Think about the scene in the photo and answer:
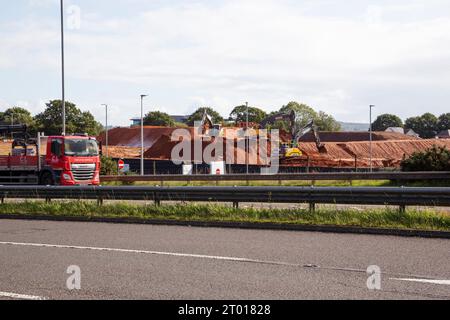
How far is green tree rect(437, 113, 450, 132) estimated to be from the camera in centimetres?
12330

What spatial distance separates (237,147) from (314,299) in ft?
179

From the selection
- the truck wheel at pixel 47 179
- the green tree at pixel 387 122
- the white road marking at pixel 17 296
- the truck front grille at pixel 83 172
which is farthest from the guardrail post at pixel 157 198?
the green tree at pixel 387 122

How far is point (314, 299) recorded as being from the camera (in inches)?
242

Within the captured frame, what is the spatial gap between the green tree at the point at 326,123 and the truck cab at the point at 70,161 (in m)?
93.7

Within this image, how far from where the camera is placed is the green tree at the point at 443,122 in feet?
405

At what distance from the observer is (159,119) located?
11675 centimetres

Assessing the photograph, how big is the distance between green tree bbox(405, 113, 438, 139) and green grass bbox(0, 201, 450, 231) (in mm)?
121867

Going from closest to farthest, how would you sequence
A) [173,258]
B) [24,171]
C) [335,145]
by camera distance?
[173,258]
[24,171]
[335,145]

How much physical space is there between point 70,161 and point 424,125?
116 m

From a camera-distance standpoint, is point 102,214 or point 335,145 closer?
point 102,214

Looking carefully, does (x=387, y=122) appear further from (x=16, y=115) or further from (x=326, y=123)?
(x=16, y=115)
